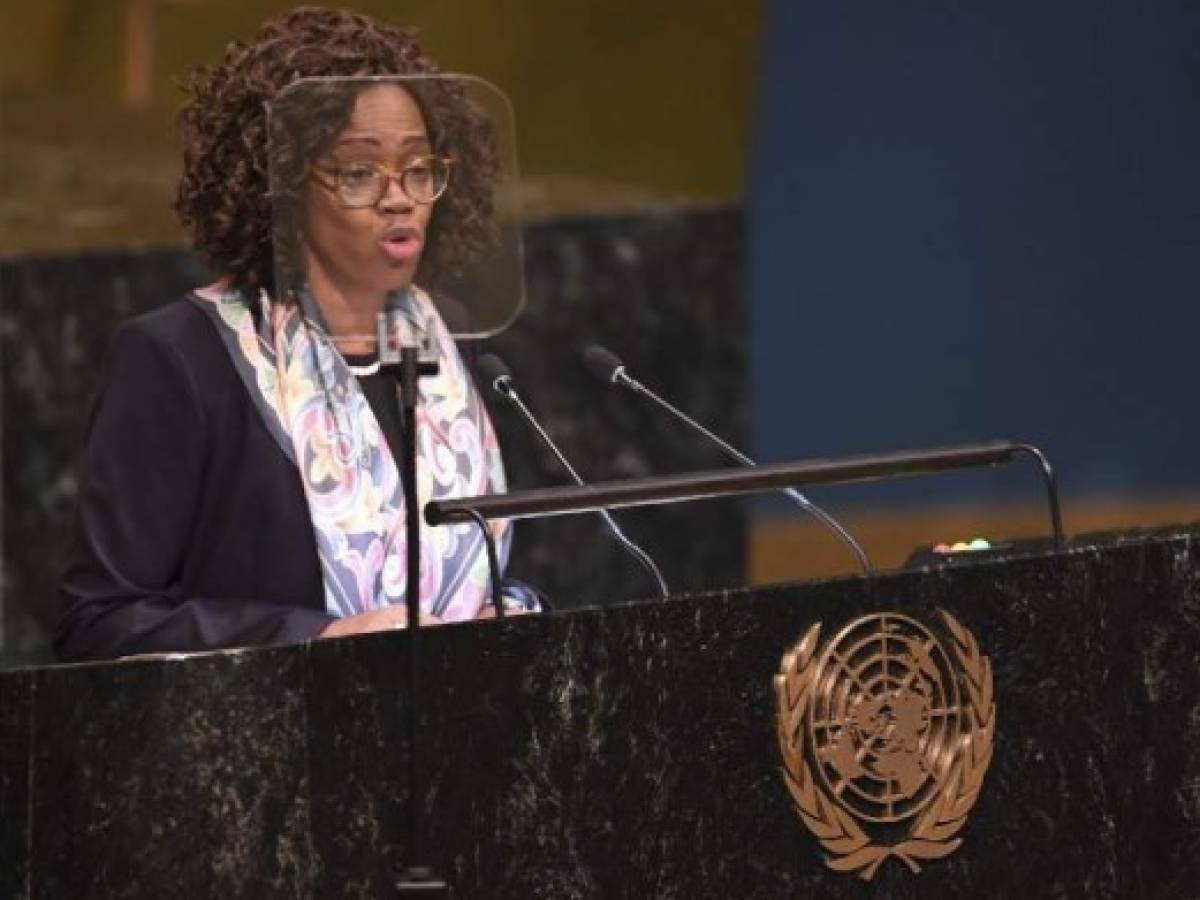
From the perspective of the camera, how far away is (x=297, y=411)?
3.69 metres

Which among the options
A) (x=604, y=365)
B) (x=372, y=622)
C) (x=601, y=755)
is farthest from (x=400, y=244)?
(x=601, y=755)

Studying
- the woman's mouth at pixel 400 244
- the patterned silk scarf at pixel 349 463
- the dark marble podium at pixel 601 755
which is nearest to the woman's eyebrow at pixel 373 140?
the woman's mouth at pixel 400 244

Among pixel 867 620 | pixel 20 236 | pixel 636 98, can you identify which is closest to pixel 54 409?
pixel 20 236

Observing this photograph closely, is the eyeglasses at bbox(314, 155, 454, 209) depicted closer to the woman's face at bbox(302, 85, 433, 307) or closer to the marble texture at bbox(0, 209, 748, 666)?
the woman's face at bbox(302, 85, 433, 307)

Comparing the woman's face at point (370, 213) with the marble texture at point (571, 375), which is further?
the marble texture at point (571, 375)

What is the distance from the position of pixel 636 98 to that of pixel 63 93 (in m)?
1.20

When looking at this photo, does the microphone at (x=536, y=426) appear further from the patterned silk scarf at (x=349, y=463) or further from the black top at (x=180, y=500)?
the black top at (x=180, y=500)

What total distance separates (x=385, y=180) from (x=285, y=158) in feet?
0.40

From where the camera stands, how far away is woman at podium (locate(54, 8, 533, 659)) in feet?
11.8

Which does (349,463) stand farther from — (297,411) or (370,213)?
(370,213)

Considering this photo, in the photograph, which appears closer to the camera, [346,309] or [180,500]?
[180,500]

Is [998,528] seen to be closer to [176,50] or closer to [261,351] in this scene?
[176,50]

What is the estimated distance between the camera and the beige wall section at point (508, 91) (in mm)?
6422

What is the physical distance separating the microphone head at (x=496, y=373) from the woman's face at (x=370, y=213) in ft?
0.46
